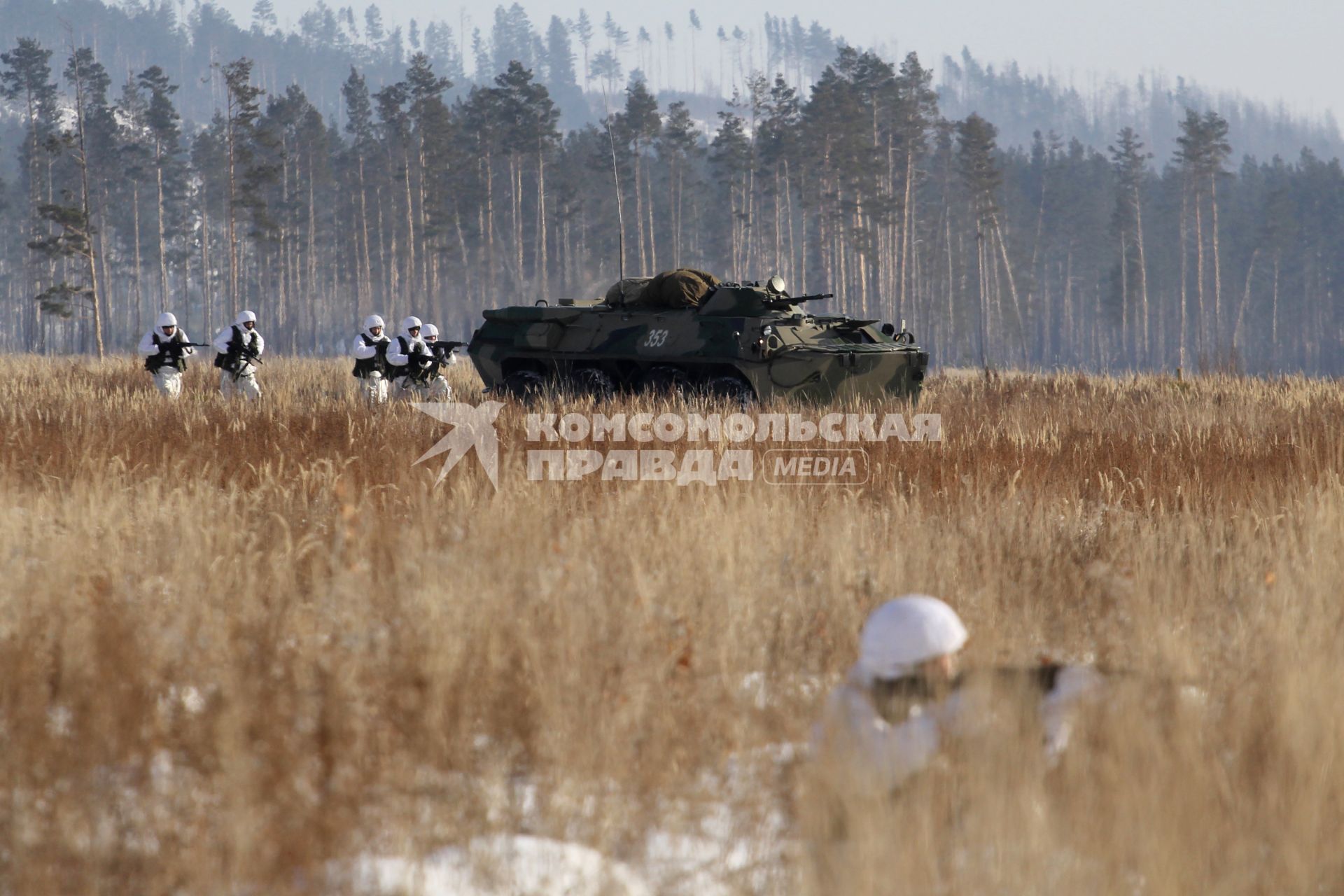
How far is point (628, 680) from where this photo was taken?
3.89 m

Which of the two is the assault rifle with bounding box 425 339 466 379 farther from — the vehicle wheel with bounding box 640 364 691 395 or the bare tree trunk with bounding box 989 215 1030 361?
the bare tree trunk with bounding box 989 215 1030 361

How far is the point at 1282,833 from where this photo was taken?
9.68 ft

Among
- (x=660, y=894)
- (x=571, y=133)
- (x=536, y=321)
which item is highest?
(x=571, y=133)

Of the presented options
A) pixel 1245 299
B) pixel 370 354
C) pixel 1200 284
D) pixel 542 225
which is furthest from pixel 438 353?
pixel 1245 299

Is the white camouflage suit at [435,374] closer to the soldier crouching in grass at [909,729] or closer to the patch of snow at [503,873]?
the soldier crouching in grass at [909,729]

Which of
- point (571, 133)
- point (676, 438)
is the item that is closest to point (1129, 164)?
point (571, 133)

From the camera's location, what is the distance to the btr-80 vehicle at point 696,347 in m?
13.7

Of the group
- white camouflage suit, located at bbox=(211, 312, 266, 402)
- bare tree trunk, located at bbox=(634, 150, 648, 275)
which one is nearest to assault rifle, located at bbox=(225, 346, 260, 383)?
white camouflage suit, located at bbox=(211, 312, 266, 402)

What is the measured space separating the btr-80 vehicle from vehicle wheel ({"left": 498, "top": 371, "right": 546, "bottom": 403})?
1cm

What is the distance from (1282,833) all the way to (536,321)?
12.9 m

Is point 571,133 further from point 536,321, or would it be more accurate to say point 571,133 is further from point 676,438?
point 676,438

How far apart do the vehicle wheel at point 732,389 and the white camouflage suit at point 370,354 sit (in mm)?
4380

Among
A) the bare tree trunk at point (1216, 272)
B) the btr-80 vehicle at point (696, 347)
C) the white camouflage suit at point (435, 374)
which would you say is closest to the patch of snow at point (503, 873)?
the btr-80 vehicle at point (696, 347)

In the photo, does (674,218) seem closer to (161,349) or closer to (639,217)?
(639,217)
